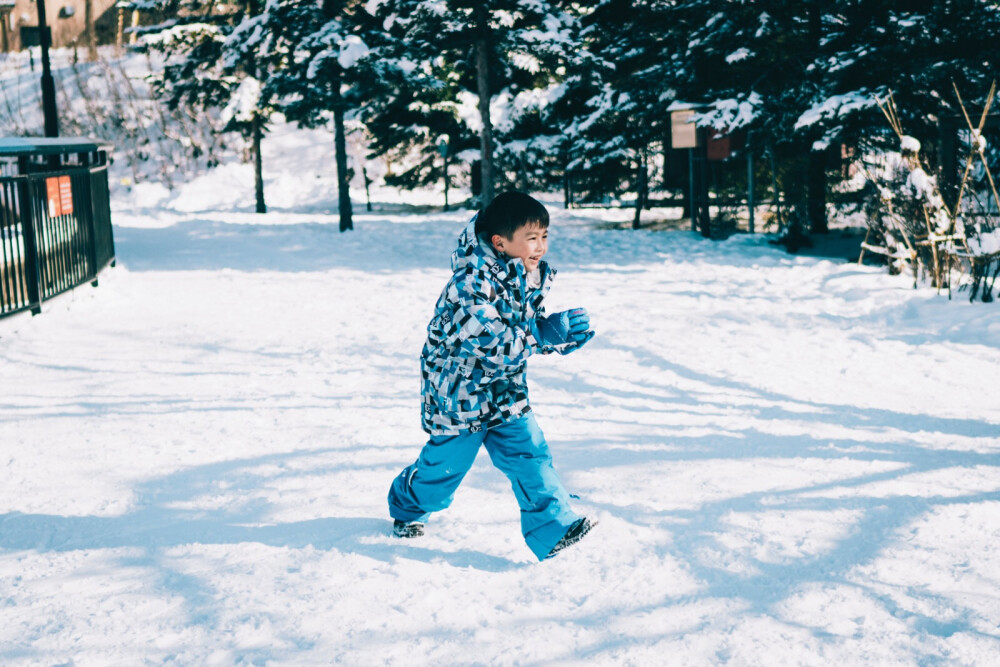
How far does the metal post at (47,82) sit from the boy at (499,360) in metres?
13.5

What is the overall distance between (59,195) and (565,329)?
8.76 m

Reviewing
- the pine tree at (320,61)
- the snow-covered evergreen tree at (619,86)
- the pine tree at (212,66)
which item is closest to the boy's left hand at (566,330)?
the snow-covered evergreen tree at (619,86)

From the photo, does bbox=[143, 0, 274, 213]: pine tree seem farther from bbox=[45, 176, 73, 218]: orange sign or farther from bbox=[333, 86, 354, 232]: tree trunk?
bbox=[45, 176, 73, 218]: orange sign

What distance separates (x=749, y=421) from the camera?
572cm

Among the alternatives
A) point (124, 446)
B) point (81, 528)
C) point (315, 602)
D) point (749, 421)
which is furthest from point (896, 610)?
point (124, 446)

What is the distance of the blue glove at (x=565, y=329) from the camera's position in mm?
3537

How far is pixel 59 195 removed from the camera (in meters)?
10.5

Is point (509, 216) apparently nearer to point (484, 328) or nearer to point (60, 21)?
point (484, 328)

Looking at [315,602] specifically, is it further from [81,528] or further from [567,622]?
[81,528]

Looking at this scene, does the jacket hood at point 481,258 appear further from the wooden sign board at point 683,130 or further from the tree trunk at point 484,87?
the tree trunk at point 484,87

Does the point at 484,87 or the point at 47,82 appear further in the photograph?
the point at 484,87

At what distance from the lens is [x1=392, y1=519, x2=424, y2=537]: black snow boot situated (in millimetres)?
3969

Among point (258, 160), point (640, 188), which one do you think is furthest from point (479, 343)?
point (258, 160)

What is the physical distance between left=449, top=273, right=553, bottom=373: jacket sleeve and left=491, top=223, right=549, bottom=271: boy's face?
0.15m
